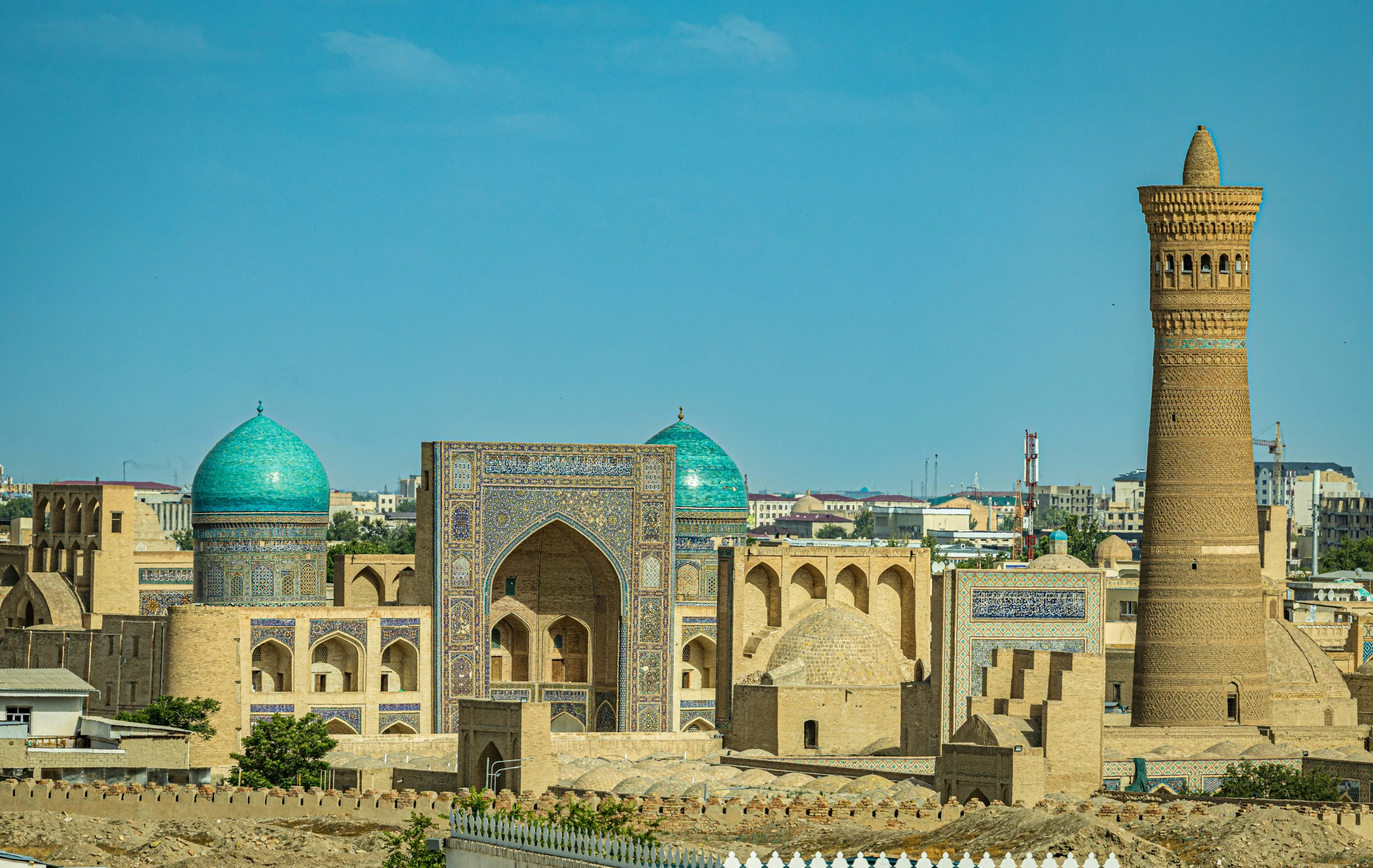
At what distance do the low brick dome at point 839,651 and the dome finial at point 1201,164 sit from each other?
25.7ft

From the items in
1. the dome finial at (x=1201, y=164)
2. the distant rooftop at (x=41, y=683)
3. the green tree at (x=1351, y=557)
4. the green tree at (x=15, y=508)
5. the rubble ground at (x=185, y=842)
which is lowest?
the rubble ground at (x=185, y=842)

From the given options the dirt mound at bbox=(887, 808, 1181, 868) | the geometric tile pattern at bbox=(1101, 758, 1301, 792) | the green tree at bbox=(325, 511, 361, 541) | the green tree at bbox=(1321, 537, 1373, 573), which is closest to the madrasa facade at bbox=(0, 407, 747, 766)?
the geometric tile pattern at bbox=(1101, 758, 1301, 792)

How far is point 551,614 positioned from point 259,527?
181 inches

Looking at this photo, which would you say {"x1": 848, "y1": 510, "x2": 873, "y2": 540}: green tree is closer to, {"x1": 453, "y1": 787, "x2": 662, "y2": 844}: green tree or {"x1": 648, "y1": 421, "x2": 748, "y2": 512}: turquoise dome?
{"x1": 648, "y1": 421, "x2": 748, "y2": 512}: turquoise dome

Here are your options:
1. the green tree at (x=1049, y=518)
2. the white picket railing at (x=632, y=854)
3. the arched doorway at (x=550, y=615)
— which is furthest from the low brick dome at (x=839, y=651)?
the green tree at (x=1049, y=518)

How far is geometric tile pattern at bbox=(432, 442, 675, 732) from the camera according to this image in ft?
130

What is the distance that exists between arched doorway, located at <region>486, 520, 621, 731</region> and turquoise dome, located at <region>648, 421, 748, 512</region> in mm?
3760

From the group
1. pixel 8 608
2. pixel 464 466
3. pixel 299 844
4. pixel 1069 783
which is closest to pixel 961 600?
pixel 1069 783

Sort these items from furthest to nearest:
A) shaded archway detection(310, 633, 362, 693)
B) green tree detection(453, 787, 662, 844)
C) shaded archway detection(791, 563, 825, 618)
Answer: shaded archway detection(791, 563, 825, 618) < shaded archway detection(310, 633, 362, 693) < green tree detection(453, 787, 662, 844)

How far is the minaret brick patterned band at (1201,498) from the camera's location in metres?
37.3

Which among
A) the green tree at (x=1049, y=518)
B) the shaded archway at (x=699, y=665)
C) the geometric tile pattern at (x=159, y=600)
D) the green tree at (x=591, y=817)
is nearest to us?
the green tree at (x=591, y=817)

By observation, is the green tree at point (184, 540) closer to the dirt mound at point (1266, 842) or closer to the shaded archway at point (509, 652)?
the shaded archway at point (509, 652)

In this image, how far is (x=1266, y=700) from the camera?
3781cm

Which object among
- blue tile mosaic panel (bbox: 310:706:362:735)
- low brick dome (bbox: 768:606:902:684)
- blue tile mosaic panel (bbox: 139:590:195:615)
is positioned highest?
blue tile mosaic panel (bbox: 139:590:195:615)
